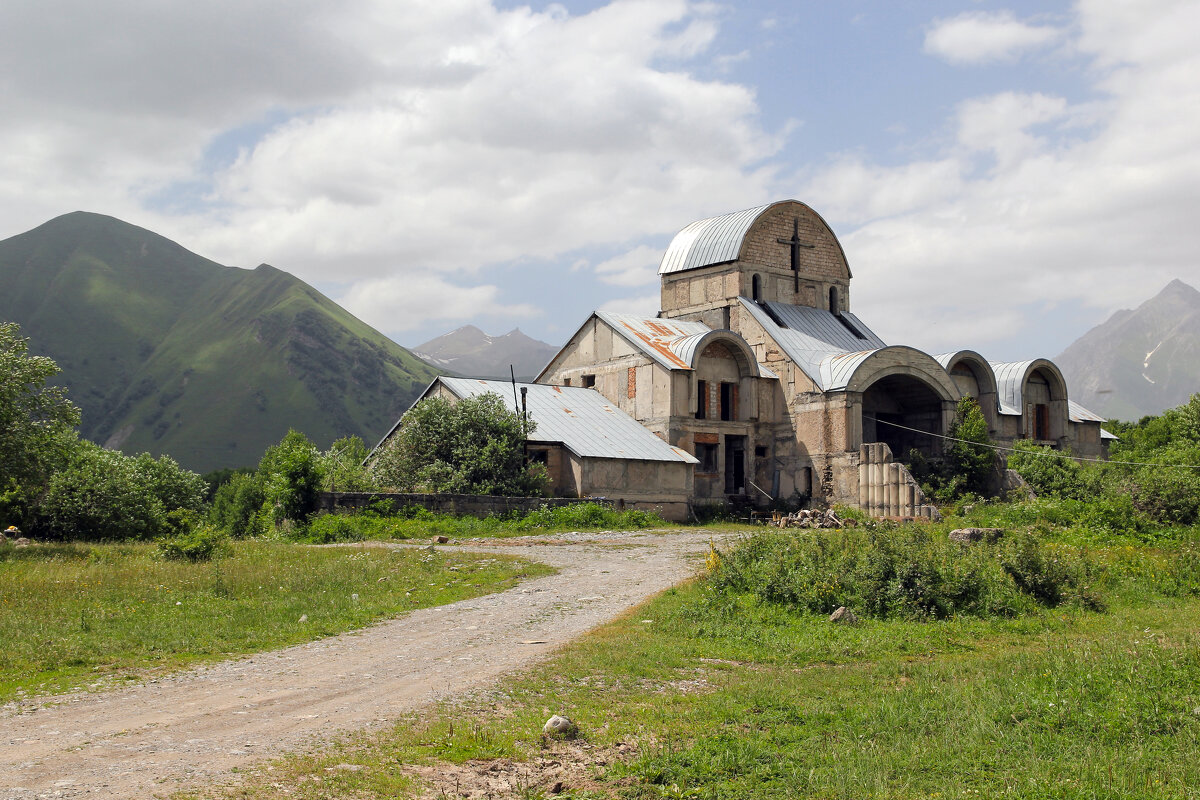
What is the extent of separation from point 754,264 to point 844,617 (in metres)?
34.9

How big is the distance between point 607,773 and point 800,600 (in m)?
8.55

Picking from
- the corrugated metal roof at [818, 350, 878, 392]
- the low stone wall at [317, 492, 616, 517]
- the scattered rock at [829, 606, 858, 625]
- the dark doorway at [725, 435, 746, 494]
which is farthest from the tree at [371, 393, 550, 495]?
the scattered rock at [829, 606, 858, 625]

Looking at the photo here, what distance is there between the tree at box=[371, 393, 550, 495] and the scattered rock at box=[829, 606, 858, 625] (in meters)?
20.5

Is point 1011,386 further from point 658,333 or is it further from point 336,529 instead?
point 336,529

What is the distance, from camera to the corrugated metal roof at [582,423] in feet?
125

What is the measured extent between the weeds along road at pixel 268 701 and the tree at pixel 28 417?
49.6 feet

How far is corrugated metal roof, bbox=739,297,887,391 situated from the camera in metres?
43.1

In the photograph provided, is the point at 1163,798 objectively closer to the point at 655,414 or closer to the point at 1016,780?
the point at 1016,780

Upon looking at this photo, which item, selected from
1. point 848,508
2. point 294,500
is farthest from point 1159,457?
point 294,500

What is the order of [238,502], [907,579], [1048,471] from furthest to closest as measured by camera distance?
[238,502], [1048,471], [907,579]

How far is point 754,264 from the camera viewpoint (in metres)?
48.9

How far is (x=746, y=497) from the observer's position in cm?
4319

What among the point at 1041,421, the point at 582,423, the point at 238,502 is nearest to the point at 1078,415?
the point at 1041,421

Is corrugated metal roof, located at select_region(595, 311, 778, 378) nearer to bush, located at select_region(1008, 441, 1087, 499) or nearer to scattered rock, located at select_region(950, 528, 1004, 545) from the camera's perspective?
bush, located at select_region(1008, 441, 1087, 499)
